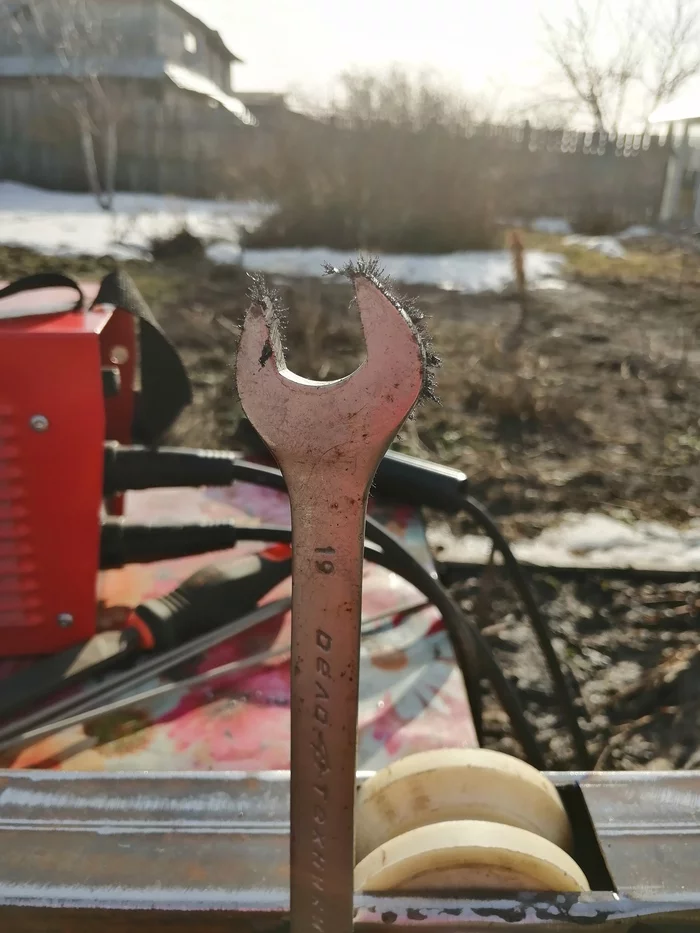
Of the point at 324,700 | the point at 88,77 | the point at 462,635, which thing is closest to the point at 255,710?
the point at 462,635

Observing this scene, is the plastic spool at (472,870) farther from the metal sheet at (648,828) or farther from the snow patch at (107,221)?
the snow patch at (107,221)

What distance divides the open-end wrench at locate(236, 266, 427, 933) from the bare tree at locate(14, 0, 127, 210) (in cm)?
1288

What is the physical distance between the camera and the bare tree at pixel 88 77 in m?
12.9

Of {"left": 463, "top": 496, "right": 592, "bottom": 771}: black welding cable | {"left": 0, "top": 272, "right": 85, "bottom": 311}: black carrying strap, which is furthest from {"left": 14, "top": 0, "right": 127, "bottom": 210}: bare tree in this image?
{"left": 463, "top": 496, "right": 592, "bottom": 771}: black welding cable

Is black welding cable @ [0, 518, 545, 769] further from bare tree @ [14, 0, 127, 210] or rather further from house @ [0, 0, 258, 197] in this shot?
bare tree @ [14, 0, 127, 210]

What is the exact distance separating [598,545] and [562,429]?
148 centimetres

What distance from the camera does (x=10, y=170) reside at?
46.1ft

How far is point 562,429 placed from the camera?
4105 millimetres

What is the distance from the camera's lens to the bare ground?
1.97m

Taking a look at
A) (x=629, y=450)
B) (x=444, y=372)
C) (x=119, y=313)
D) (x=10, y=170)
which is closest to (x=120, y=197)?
(x=10, y=170)

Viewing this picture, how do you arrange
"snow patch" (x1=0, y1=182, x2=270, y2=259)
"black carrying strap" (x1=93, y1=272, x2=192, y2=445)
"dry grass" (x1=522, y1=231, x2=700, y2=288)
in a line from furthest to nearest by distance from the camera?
"dry grass" (x1=522, y1=231, x2=700, y2=288) < "snow patch" (x1=0, y1=182, x2=270, y2=259) < "black carrying strap" (x1=93, y1=272, x2=192, y2=445)

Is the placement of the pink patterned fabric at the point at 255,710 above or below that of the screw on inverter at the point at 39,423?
below

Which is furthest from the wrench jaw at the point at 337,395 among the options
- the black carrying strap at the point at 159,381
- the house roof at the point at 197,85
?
the house roof at the point at 197,85

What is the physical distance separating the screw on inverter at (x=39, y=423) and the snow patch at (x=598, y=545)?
1.54m
